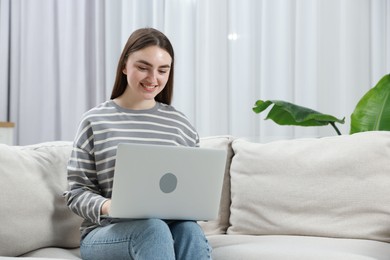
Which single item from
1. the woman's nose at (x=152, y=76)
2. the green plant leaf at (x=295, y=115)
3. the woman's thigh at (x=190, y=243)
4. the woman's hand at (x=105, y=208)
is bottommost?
the woman's thigh at (x=190, y=243)

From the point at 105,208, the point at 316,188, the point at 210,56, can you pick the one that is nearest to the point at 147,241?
the point at 105,208

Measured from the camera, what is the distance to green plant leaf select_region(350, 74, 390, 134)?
2316 millimetres

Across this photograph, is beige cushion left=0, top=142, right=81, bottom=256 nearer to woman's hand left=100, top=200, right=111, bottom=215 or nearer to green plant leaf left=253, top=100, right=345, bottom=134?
woman's hand left=100, top=200, right=111, bottom=215

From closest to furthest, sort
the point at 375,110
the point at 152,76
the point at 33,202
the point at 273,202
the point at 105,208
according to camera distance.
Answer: the point at 105,208 < the point at 33,202 < the point at 152,76 < the point at 273,202 < the point at 375,110

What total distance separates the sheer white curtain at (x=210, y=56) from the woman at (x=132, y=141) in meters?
1.23

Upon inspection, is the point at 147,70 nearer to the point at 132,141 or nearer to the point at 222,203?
the point at 132,141

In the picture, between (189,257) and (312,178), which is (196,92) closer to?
(312,178)

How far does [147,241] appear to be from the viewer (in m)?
1.52

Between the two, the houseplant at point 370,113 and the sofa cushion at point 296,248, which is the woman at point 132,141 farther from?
the houseplant at point 370,113

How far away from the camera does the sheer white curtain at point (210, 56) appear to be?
3029 mm

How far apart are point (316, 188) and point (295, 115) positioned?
0.54 metres

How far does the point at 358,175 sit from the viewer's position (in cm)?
192

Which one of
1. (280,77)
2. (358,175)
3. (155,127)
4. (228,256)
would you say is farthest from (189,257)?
(280,77)

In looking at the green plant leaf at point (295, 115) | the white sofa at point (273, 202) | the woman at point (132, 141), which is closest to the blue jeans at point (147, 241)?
the woman at point (132, 141)
